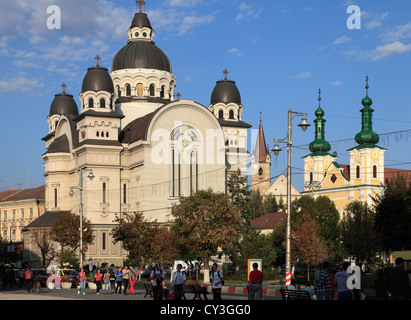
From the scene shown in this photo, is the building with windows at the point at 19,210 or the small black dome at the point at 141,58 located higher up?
the small black dome at the point at 141,58

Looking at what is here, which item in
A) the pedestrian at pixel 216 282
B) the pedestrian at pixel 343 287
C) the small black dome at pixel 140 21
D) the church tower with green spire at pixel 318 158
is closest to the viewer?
the pedestrian at pixel 343 287

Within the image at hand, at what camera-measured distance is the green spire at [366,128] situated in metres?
110

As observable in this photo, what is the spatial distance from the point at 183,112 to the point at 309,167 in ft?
156

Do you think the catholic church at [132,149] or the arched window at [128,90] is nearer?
the catholic church at [132,149]

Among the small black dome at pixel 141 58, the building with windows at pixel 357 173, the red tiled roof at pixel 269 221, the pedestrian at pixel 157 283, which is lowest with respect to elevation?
the pedestrian at pixel 157 283

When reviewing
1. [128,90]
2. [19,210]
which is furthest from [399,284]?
[19,210]

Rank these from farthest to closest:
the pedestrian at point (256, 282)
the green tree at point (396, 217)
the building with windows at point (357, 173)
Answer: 1. the building with windows at point (357, 173)
2. the green tree at point (396, 217)
3. the pedestrian at point (256, 282)

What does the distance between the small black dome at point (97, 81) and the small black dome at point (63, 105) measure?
1299cm

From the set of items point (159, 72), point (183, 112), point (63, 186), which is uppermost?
point (159, 72)

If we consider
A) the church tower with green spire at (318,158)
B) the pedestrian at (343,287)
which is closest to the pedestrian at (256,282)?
the pedestrian at (343,287)

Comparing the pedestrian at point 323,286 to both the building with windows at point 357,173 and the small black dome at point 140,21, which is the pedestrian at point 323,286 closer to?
the small black dome at point 140,21
